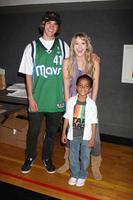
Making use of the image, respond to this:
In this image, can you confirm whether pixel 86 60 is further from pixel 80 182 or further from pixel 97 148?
pixel 80 182

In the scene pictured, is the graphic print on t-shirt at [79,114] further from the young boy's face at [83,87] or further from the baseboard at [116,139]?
the baseboard at [116,139]

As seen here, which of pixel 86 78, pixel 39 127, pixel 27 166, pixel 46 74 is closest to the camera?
pixel 86 78

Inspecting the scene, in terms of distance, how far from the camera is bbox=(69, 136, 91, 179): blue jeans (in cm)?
237

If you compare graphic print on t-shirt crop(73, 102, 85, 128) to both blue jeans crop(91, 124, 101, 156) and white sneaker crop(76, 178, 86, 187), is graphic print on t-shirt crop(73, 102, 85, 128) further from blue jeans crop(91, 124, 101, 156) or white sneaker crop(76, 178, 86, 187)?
white sneaker crop(76, 178, 86, 187)

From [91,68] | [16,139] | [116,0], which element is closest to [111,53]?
[116,0]

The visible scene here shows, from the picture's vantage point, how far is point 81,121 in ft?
7.61

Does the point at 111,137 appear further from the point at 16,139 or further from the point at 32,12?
the point at 32,12

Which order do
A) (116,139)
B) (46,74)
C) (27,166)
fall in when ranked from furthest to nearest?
(116,139)
(27,166)
(46,74)

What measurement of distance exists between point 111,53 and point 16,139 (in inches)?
57.2

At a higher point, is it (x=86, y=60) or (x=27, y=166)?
(x=86, y=60)

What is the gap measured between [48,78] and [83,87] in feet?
1.18

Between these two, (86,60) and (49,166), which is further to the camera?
(49,166)

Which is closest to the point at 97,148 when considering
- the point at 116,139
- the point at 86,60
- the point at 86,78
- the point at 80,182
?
the point at 80,182

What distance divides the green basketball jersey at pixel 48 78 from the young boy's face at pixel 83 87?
0.27 meters
